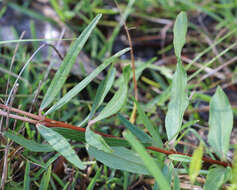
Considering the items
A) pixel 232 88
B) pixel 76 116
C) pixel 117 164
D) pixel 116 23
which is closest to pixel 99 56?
pixel 116 23

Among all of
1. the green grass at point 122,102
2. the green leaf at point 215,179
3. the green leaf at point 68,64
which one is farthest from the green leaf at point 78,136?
the green leaf at point 215,179

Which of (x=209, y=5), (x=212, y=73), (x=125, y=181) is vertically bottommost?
(x=125, y=181)

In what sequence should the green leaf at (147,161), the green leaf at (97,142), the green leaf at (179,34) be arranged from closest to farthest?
the green leaf at (147,161) → the green leaf at (97,142) → the green leaf at (179,34)

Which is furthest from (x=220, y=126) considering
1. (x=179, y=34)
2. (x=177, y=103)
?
(x=179, y=34)

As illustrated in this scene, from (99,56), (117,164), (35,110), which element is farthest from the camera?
(99,56)

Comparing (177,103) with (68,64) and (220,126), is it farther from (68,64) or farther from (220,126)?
(68,64)

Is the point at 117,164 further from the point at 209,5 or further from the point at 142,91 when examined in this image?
the point at 209,5

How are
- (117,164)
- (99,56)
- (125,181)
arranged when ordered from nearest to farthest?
1. (117,164)
2. (125,181)
3. (99,56)

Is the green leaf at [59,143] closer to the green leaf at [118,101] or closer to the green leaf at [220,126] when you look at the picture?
the green leaf at [118,101]
